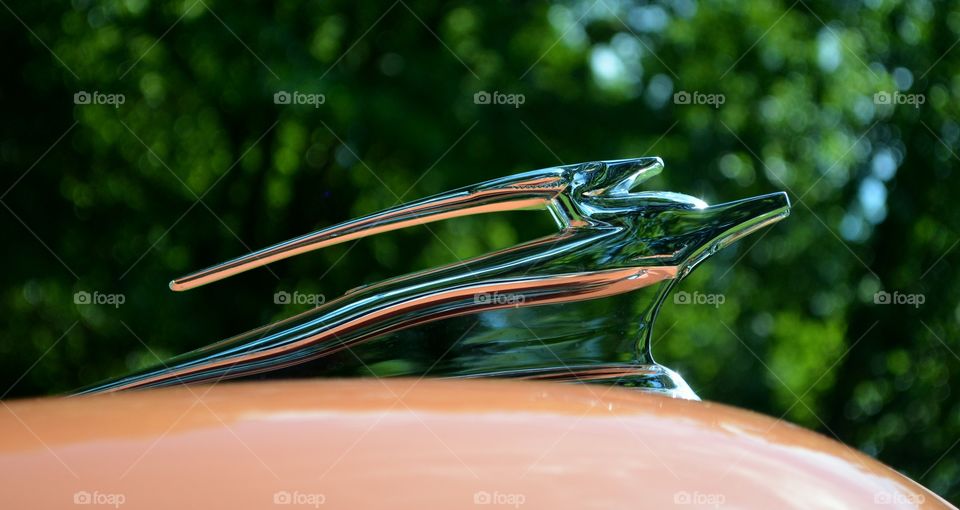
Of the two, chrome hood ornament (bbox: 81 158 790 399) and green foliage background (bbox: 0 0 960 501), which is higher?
green foliage background (bbox: 0 0 960 501)

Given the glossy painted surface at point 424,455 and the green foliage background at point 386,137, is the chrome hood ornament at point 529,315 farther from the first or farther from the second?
the green foliage background at point 386,137

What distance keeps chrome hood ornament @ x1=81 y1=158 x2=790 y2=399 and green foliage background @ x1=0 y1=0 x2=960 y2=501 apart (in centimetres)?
198

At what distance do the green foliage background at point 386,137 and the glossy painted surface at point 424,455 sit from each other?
215cm

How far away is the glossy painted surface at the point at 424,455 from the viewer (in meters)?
0.49

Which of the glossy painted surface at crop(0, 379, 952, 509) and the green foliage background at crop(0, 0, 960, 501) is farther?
the green foliage background at crop(0, 0, 960, 501)

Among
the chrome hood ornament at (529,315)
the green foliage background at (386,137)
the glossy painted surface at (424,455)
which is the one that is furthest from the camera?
the green foliage background at (386,137)

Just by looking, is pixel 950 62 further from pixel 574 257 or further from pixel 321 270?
pixel 574 257

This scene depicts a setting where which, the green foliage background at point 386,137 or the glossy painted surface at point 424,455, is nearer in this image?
the glossy painted surface at point 424,455

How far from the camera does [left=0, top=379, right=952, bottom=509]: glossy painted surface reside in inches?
19.3

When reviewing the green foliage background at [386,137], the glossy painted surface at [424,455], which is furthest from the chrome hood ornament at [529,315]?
the green foliage background at [386,137]

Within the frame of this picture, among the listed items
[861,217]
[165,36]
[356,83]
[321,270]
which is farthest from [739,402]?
[165,36]

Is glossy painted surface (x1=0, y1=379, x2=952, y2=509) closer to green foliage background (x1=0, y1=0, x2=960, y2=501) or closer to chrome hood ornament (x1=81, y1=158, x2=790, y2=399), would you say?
chrome hood ornament (x1=81, y1=158, x2=790, y2=399)

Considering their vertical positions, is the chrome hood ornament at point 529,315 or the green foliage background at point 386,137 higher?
the green foliage background at point 386,137

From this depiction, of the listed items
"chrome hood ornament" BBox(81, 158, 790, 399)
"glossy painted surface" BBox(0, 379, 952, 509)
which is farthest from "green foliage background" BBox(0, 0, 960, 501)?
"glossy painted surface" BBox(0, 379, 952, 509)
